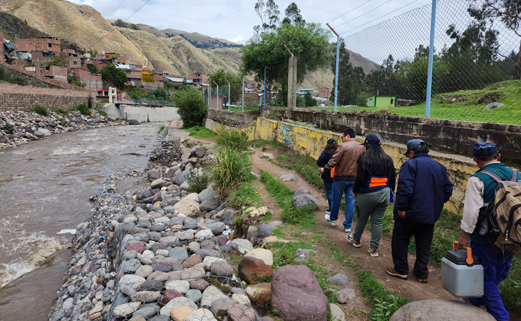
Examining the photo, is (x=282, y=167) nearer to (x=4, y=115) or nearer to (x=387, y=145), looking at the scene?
Answer: (x=387, y=145)

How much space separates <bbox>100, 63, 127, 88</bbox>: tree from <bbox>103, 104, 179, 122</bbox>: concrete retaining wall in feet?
59.2

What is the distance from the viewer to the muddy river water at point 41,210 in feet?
18.3

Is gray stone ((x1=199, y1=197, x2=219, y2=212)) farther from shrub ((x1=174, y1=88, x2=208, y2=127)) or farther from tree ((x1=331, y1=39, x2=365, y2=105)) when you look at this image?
shrub ((x1=174, y1=88, x2=208, y2=127))

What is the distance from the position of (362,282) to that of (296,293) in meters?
0.85

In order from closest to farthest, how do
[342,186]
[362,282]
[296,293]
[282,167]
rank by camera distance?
[296,293] < [362,282] < [342,186] < [282,167]

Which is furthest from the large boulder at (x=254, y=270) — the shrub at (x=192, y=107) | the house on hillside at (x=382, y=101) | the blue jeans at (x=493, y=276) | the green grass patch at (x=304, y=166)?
the shrub at (x=192, y=107)

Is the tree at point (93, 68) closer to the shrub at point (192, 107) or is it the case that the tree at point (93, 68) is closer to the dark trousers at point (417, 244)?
the shrub at point (192, 107)

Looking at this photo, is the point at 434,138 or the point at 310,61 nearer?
the point at 434,138

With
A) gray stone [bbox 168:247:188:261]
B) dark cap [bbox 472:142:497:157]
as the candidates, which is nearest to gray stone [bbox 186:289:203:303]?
gray stone [bbox 168:247:188:261]

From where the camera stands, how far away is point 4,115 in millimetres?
24625

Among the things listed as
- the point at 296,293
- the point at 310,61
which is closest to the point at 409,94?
the point at 296,293

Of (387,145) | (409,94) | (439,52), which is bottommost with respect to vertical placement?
(387,145)

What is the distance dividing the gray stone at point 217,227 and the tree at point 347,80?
4.61m

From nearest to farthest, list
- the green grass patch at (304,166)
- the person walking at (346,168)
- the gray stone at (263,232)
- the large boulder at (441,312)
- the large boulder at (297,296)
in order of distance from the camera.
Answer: the large boulder at (441,312)
the large boulder at (297,296)
the person walking at (346,168)
the gray stone at (263,232)
the green grass patch at (304,166)
